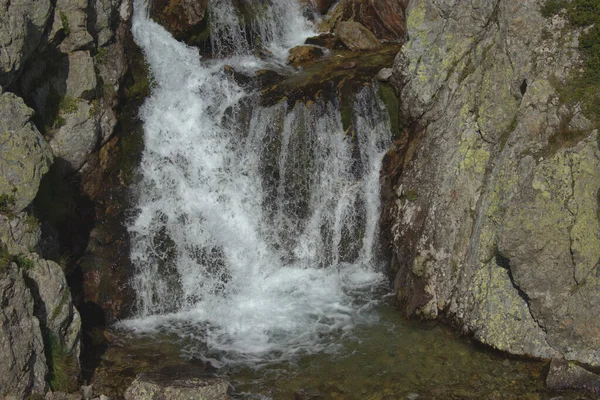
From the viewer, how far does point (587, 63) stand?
14.4 metres

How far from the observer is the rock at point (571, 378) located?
13.1 metres

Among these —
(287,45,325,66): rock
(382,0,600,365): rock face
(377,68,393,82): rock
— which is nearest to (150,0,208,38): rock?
(287,45,325,66): rock

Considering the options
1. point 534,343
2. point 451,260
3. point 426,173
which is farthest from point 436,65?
point 534,343

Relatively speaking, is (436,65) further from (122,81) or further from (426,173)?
(122,81)

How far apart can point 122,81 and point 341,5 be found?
9884 mm

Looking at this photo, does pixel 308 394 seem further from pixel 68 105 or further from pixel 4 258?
pixel 68 105

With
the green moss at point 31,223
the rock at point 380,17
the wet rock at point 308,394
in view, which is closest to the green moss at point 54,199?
the green moss at point 31,223

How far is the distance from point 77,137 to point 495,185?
11148 millimetres

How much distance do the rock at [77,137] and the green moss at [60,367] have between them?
5539mm

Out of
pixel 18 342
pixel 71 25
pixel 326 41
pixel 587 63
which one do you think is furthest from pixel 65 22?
pixel 587 63

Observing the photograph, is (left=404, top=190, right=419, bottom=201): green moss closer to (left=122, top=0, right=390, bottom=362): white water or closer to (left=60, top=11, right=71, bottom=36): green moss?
(left=122, top=0, right=390, bottom=362): white water

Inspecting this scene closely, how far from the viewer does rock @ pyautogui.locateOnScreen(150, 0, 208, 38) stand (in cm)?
2128

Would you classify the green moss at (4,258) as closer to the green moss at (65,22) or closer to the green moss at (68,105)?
the green moss at (68,105)

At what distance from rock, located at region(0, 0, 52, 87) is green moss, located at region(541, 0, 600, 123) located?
12866 millimetres
